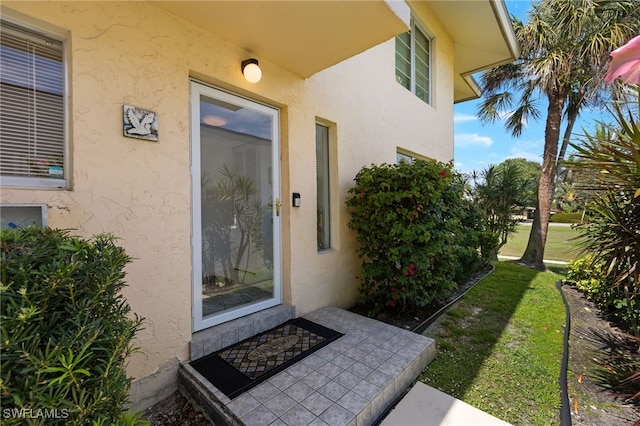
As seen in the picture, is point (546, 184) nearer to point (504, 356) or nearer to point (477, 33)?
point (477, 33)

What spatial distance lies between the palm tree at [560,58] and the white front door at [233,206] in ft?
25.8

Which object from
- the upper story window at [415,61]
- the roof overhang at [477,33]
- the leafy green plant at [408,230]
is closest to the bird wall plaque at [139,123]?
the leafy green plant at [408,230]

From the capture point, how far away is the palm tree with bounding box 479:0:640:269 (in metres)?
8.54

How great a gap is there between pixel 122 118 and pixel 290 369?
119 inches

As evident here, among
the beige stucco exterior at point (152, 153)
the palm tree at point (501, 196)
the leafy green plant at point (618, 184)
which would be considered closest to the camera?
the beige stucco exterior at point (152, 153)

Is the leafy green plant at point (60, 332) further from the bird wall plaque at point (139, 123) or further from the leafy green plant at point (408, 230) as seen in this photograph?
the leafy green plant at point (408, 230)

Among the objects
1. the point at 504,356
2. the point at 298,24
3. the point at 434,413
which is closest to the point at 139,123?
the point at 298,24

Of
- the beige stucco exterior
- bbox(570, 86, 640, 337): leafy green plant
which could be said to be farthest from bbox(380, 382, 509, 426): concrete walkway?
bbox(570, 86, 640, 337): leafy green plant

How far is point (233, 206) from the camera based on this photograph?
3.76 meters

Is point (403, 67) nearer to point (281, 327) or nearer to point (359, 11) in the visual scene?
point (359, 11)

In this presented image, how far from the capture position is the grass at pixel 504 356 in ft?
9.25

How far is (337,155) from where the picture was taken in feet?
16.6

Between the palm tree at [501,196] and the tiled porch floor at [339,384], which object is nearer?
the tiled porch floor at [339,384]

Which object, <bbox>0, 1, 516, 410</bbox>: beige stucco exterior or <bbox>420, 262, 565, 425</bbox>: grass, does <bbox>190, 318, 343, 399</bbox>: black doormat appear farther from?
<bbox>420, 262, 565, 425</bbox>: grass
